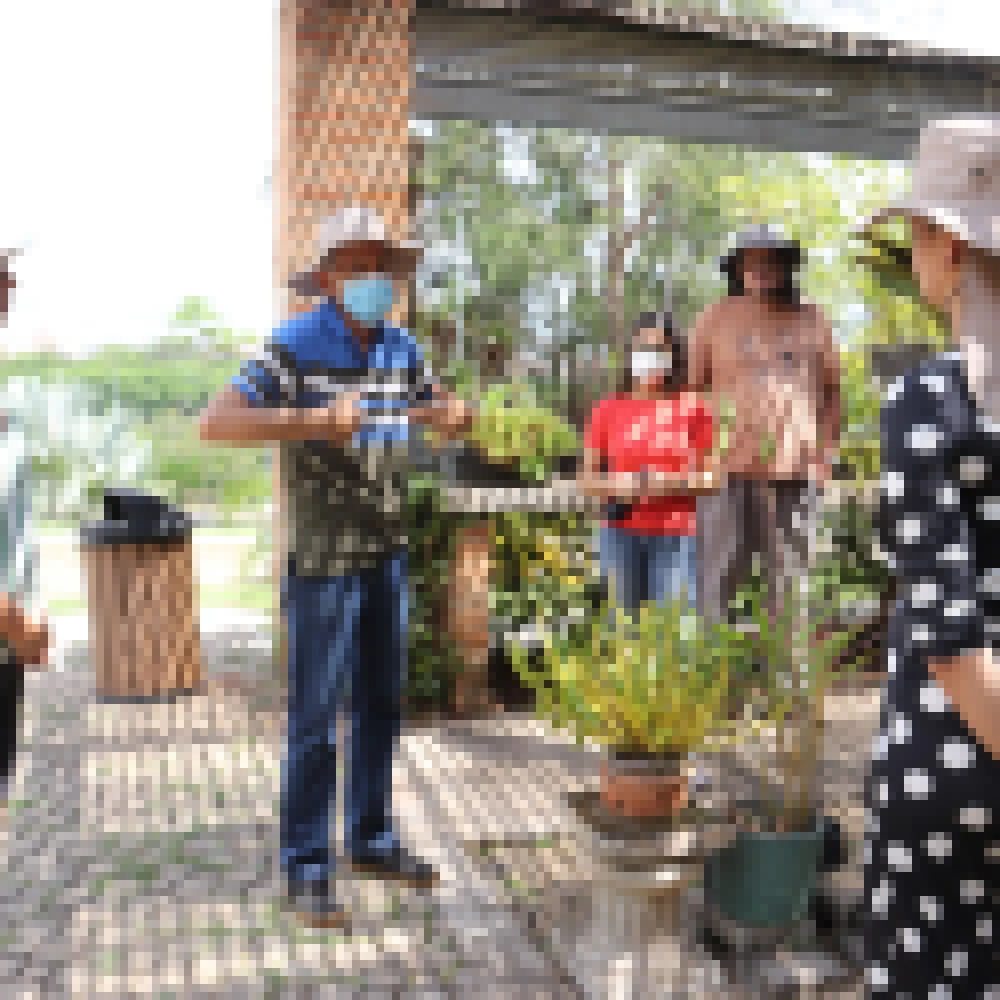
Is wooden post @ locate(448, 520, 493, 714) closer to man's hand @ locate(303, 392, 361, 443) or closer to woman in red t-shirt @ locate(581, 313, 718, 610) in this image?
woman in red t-shirt @ locate(581, 313, 718, 610)

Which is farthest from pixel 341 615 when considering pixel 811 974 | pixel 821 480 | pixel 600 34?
pixel 600 34

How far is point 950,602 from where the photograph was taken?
1.21 meters

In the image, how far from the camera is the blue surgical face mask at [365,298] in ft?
11.4

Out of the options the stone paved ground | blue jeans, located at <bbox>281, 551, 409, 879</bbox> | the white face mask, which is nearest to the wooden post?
the stone paved ground

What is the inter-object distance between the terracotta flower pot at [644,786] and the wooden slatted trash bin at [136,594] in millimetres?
3472

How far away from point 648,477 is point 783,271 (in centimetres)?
89

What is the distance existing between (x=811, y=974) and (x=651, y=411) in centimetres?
210

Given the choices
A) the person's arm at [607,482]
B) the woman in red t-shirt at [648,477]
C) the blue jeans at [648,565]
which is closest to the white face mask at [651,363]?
the woman in red t-shirt at [648,477]

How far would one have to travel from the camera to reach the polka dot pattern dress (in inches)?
47.8

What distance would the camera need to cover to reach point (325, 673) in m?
3.51

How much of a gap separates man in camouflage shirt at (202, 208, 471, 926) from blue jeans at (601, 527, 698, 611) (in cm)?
117

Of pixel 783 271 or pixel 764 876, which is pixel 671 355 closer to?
pixel 783 271

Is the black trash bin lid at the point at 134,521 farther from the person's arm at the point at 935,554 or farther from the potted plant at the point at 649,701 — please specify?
the person's arm at the point at 935,554

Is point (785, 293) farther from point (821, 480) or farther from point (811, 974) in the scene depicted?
point (811, 974)
